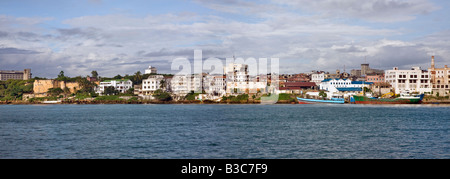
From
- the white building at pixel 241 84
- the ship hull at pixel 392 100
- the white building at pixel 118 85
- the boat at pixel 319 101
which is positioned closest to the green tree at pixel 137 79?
the white building at pixel 118 85

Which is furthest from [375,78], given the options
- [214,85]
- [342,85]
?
[214,85]

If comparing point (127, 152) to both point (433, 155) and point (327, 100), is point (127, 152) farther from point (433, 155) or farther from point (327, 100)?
point (327, 100)

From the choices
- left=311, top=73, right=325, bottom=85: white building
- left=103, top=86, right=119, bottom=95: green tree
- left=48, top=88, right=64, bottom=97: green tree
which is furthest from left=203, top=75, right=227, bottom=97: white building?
left=48, top=88, right=64, bottom=97: green tree

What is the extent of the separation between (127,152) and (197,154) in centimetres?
366

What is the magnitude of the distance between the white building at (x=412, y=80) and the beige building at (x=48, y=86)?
97.2 m

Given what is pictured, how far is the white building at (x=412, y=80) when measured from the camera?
107 m

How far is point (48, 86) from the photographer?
449 feet

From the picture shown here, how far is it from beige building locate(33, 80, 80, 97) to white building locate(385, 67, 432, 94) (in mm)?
97158

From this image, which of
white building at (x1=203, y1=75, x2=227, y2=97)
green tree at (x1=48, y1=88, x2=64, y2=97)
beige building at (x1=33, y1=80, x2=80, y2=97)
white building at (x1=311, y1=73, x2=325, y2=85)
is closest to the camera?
white building at (x1=203, y1=75, x2=227, y2=97)

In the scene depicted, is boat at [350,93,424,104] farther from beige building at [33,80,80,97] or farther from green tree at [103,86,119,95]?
beige building at [33,80,80,97]

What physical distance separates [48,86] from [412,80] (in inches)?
4352

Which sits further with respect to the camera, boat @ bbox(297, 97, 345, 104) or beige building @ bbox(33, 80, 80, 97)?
beige building @ bbox(33, 80, 80, 97)

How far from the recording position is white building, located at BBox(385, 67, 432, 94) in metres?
107
